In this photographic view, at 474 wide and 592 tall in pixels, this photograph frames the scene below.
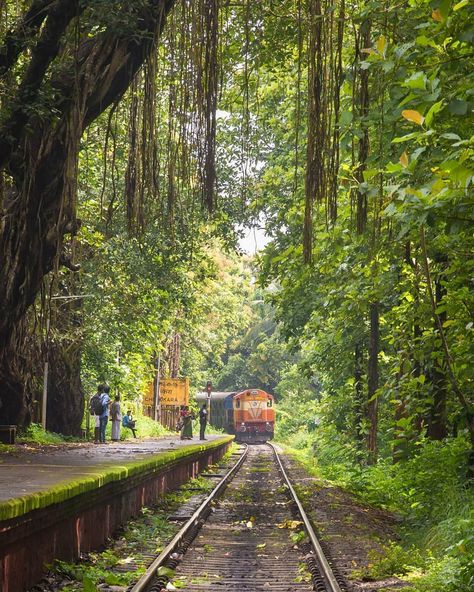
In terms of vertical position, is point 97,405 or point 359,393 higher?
point 359,393

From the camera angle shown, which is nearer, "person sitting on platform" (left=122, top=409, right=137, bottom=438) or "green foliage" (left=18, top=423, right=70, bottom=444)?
"green foliage" (left=18, top=423, right=70, bottom=444)

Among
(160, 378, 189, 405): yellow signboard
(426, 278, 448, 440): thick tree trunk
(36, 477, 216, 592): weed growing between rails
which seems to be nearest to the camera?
(36, 477, 216, 592): weed growing between rails

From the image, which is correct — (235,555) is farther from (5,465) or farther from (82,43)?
(82,43)

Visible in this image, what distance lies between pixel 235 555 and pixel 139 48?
16.9 feet

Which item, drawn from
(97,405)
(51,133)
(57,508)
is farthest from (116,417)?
(57,508)

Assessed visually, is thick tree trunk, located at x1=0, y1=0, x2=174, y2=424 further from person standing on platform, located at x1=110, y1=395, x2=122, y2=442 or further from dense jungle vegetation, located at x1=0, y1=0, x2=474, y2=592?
person standing on platform, located at x1=110, y1=395, x2=122, y2=442

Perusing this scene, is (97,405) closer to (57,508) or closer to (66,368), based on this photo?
(66,368)

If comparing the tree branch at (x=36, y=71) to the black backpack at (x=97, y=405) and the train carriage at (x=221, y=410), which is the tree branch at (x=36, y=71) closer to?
the black backpack at (x=97, y=405)

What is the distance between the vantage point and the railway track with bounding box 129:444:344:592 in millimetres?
7363

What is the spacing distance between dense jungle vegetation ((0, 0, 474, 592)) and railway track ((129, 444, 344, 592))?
34.5 inches

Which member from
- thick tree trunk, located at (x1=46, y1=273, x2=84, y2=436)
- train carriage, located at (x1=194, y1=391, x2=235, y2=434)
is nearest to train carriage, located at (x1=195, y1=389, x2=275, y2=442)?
train carriage, located at (x1=194, y1=391, x2=235, y2=434)

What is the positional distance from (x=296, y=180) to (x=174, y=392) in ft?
102

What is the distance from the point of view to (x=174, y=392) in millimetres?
37344

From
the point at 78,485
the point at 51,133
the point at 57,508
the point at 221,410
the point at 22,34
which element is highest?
the point at 22,34
